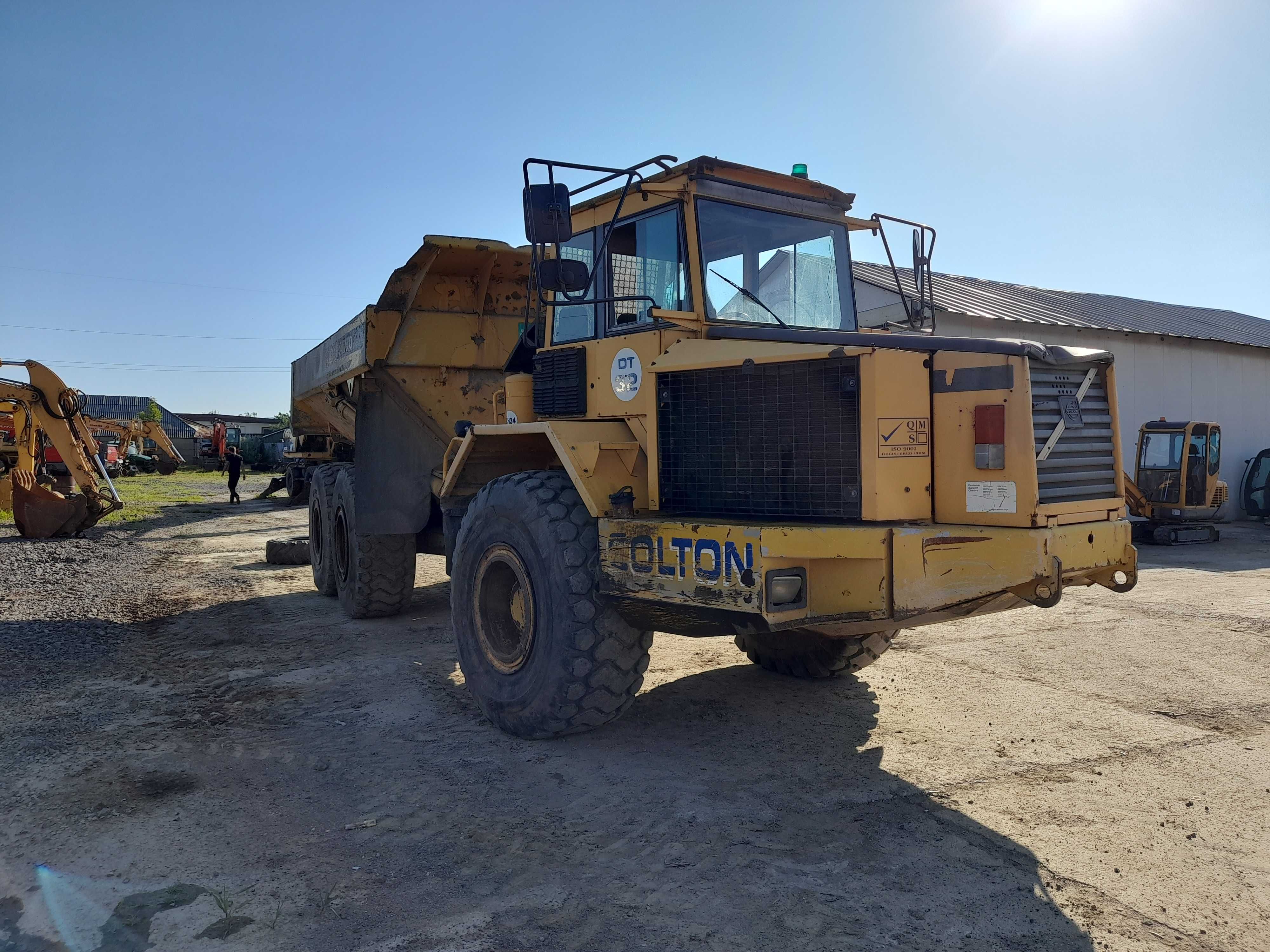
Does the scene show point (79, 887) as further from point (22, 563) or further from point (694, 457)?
point (22, 563)

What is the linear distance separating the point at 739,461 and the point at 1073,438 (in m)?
1.43

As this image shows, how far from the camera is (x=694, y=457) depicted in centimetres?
432

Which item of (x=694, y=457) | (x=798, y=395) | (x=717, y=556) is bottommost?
(x=717, y=556)

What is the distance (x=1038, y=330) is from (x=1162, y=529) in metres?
4.46

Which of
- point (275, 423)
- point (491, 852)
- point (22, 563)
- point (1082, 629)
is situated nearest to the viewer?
point (491, 852)

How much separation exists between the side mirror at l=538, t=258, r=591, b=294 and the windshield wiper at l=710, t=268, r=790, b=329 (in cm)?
74

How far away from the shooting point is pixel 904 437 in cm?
379

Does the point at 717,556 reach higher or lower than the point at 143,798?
higher

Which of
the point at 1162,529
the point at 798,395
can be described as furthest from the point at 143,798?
the point at 1162,529

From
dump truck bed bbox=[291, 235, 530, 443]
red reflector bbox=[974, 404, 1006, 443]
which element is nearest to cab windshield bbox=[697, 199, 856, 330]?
red reflector bbox=[974, 404, 1006, 443]

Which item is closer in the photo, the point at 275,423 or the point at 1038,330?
the point at 1038,330

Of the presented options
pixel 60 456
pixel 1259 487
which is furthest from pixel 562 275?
pixel 1259 487

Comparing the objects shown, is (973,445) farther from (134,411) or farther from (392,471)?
(134,411)

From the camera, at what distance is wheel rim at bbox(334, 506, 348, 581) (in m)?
8.56
